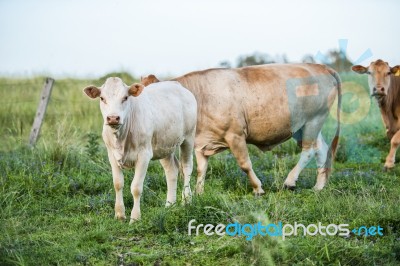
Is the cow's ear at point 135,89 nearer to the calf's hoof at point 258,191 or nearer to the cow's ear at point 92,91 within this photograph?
the cow's ear at point 92,91

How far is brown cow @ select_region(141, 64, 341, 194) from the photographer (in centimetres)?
827

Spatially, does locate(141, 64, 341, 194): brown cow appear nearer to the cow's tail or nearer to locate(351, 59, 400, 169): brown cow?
the cow's tail

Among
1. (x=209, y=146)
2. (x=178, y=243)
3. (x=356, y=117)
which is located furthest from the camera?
(x=356, y=117)

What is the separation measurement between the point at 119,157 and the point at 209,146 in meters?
2.11

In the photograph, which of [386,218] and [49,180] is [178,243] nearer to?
[386,218]

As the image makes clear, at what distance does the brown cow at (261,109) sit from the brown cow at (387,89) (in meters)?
1.22

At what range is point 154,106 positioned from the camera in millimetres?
6863

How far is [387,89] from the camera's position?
10219mm

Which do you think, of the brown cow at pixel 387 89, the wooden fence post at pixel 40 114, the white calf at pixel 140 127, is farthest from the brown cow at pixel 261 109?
the wooden fence post at pixel 40 114

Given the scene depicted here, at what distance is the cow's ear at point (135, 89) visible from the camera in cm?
629

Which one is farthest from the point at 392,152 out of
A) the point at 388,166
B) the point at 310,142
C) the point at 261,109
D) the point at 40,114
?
the point at 40,114

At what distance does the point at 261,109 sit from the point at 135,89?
8.86 ft

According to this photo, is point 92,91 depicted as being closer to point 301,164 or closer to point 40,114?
point 301,164

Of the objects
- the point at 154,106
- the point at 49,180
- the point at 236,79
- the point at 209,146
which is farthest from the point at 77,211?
the point at 236,79
